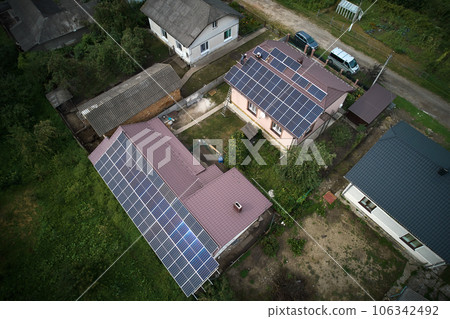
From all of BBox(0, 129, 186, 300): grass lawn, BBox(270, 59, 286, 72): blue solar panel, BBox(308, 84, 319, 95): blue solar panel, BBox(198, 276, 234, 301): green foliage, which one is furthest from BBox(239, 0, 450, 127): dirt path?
BBox(0, 129, 186, 300): grass lawn

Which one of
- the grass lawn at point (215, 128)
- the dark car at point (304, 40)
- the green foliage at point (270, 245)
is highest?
the dark car at point (304, 40)

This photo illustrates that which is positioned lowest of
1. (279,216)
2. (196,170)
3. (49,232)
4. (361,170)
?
(49,232)

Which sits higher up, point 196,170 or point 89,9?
point 89,9

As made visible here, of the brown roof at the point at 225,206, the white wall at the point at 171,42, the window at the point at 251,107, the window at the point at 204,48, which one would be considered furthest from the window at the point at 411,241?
the window at the point at 204,48

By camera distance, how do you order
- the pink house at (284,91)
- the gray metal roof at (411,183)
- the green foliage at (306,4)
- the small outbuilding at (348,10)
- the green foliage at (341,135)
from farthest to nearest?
the green foliage at (306,4)
the small outbuilding at (348,10)
the green foliage at (341,135)
the pink house at (284,91)
the gray metal roof at (411,183)

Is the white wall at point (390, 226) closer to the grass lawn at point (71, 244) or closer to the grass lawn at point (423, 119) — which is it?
the grass lawn at point (423, 119)

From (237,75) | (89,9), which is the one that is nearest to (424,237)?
(237,75)

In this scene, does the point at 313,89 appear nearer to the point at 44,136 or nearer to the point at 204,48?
the point at 204,48

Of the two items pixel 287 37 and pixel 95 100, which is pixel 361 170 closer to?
pixel 287 37

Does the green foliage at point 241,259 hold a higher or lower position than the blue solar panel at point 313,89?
lower
